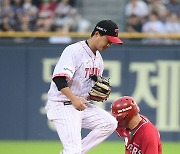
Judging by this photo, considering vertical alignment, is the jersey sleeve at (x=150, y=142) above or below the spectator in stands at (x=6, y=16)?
below

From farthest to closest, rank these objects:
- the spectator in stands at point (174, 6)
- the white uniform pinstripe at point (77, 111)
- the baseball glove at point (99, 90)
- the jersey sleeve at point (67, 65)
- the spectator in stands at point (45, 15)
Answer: the spectator in stands at point (174, 6)
the spectator in stands at point (45, 15)
the baseball glove at point (99, 90)
the white uniform pinstripe at point (77, 111)
the jersey sleeve at point (67, 65)

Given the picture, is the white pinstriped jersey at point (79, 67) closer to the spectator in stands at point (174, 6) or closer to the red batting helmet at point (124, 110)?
the red batting helmet at point (124, 110)

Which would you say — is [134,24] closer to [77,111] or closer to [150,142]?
[77,111]

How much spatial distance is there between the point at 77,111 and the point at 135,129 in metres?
1.24

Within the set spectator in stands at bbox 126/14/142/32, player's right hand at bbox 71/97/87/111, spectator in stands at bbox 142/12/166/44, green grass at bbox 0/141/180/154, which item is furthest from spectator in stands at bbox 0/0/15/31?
player's right hand at bbox 71/97/87/111

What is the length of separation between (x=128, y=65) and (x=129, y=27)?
61.5 inches

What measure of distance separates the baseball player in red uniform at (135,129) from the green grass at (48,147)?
434 cm

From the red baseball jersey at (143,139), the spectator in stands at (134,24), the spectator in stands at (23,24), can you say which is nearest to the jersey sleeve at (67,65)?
the red baseball jersey at (143,139)

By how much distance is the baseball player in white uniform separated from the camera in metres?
7.20

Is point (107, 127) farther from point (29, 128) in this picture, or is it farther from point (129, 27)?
point (129, 27)

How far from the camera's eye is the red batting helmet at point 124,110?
6.45m

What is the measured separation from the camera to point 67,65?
724 centimetres

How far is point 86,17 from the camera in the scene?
1469 centimetres

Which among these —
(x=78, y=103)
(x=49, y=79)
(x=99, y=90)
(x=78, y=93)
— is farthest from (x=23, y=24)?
(x=78, y=103)
